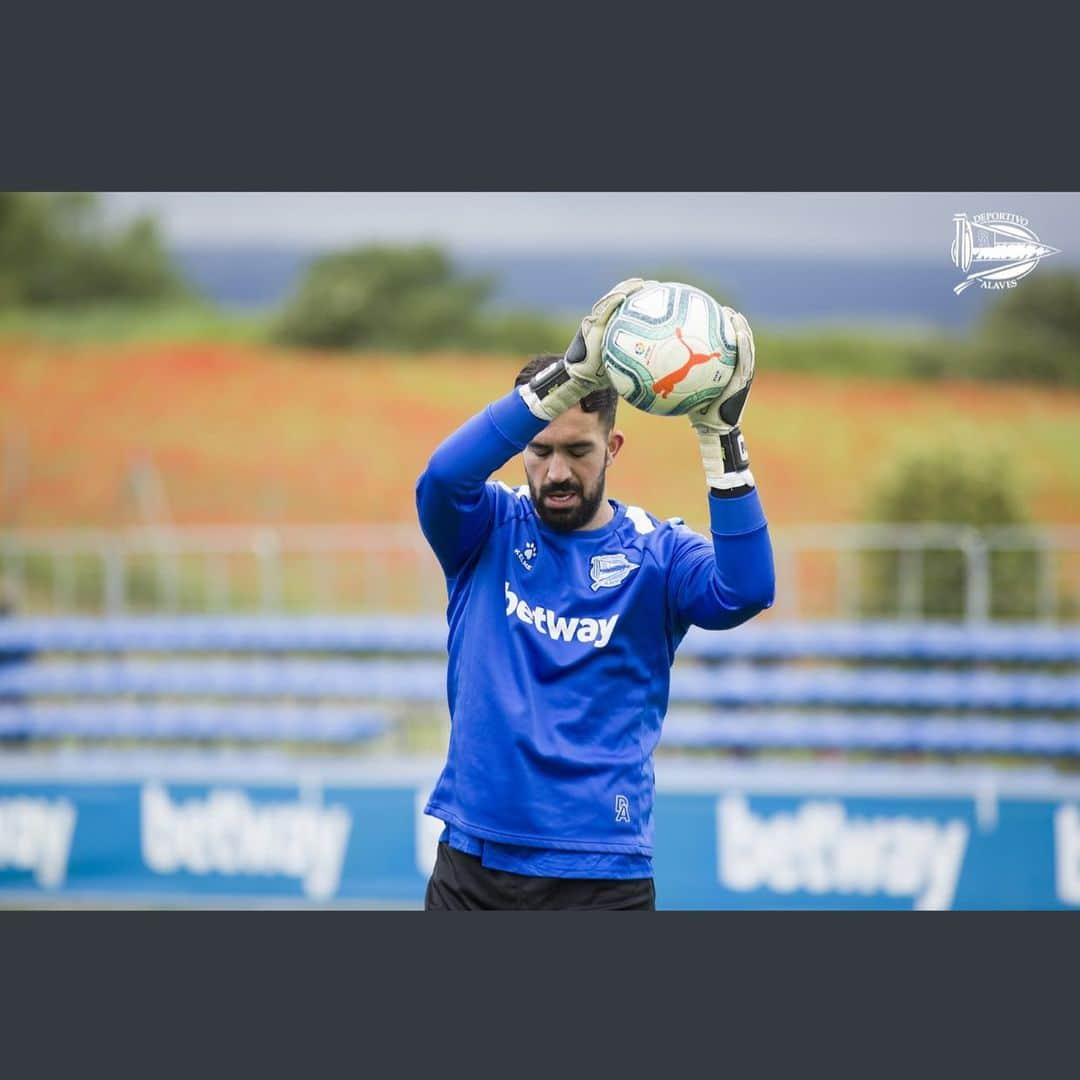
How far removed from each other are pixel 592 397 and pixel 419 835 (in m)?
5.18

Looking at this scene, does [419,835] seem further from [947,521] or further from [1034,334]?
[1034,334]

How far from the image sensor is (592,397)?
3525mm

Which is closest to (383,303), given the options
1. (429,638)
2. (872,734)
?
(429,638)

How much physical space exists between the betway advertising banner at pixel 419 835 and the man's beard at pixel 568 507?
4759 mm

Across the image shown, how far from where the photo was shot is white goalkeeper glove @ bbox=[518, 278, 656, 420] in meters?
3.36

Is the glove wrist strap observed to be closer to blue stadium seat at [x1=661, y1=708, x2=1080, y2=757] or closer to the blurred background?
the blurred background

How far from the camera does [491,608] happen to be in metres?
3.57

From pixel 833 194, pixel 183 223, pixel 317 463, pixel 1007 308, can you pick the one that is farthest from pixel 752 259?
pixel 183 223

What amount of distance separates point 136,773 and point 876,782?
4304 mm

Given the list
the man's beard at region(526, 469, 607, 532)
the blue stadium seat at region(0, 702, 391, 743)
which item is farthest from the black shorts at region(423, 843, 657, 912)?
Result: the blue stadium seat at region(0, 702, 391, 743)

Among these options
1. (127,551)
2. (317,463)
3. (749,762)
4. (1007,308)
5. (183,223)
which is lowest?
(749,762)

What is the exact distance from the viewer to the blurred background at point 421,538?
27.1 ft

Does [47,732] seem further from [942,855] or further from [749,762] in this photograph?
[942,855]

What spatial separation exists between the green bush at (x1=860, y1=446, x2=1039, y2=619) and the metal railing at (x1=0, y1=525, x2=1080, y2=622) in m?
0.01
